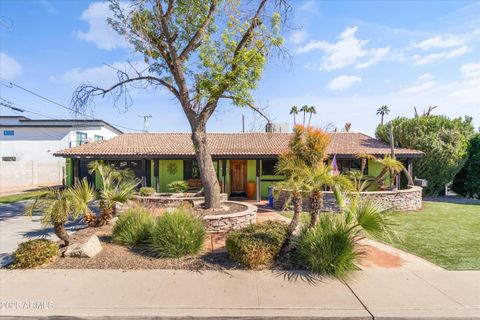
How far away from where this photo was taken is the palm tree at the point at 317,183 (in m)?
5.69

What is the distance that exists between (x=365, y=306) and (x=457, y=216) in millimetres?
9634

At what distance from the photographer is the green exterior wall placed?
17.0m

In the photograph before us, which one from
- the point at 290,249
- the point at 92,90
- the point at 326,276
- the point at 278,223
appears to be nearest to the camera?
the point at 326,276

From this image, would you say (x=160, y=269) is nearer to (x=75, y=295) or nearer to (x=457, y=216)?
(x=75, y=295)

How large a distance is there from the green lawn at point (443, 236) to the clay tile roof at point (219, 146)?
16.7 feet

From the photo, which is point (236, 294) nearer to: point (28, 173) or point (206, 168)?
point (206, 168)

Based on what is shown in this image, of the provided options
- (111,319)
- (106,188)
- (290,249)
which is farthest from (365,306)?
(106,188)

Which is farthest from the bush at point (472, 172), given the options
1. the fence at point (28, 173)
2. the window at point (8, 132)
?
the window at point (8, 132)

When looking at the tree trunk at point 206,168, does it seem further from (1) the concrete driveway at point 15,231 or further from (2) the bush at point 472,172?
(2) the bush at point 472,172

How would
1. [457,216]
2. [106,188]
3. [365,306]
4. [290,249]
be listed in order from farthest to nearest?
[457,216]
[106,188]
[290,249]
[365,306]

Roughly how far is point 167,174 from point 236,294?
1353 centimetres

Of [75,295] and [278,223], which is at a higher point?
[278,223]

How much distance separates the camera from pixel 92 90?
9766 mm

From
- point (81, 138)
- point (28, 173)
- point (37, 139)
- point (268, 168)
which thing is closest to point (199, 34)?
point (268, 168)
